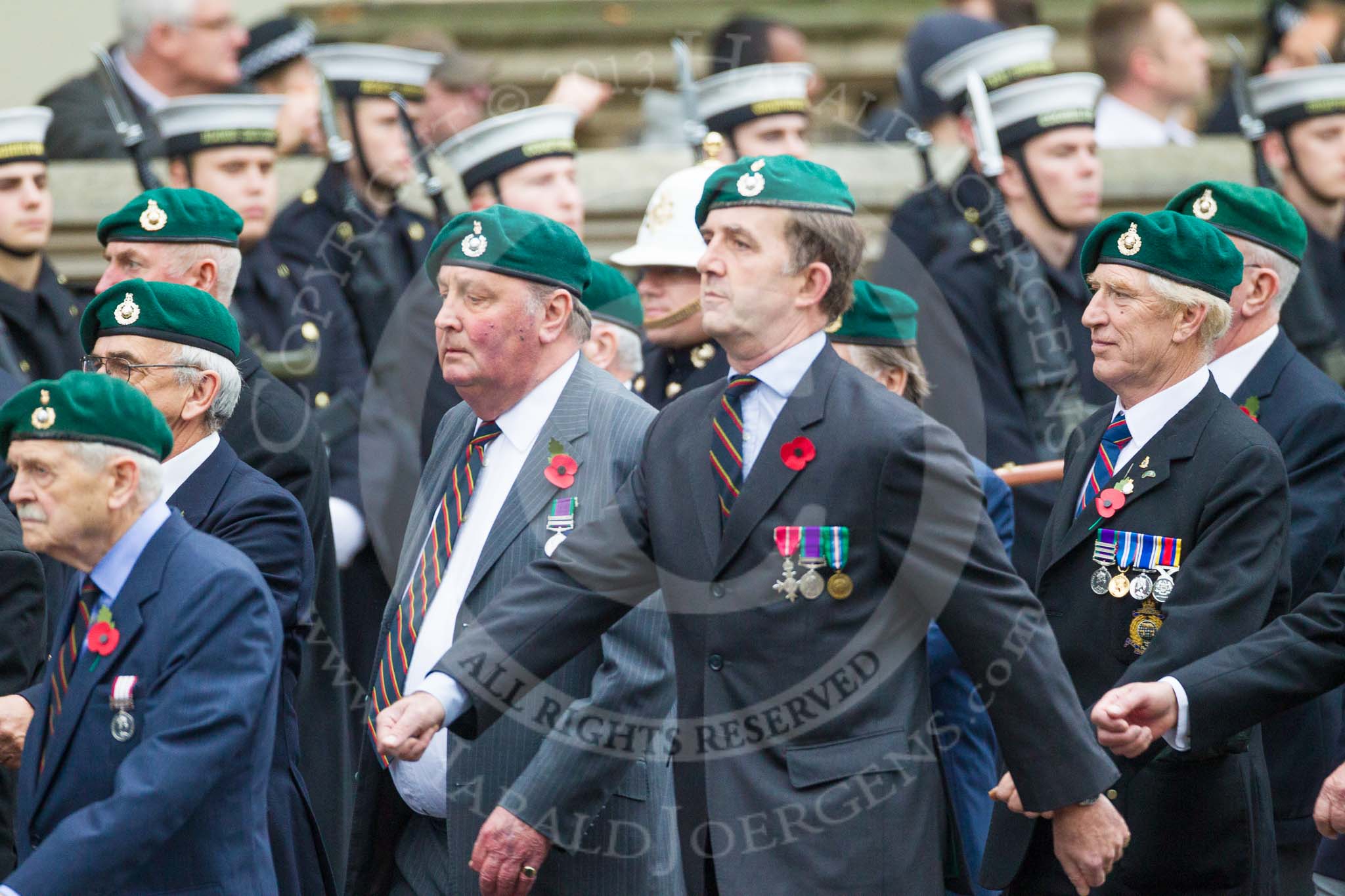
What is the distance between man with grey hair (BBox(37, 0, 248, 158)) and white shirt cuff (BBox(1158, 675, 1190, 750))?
5.45 m

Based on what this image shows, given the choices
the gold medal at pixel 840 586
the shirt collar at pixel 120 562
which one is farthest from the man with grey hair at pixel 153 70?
the gold medal at pixel 840 586

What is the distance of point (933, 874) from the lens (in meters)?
4.24

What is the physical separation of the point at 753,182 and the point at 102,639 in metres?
1.66

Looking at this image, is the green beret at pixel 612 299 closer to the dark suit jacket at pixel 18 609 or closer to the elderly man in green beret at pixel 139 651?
the dark suit jacket at pixel 18 609

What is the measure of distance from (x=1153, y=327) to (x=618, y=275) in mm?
2324

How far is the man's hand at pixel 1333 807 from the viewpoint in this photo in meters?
4.64

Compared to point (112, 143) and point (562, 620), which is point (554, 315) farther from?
point (112, 143)

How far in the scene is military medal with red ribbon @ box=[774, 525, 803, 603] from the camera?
4203 mm

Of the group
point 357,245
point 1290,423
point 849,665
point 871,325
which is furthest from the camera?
point 357,245

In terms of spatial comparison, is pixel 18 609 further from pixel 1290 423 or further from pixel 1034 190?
pixel 1034 190

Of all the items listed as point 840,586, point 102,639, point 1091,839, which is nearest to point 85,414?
point 102,639

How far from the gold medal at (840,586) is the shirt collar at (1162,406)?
1058mm

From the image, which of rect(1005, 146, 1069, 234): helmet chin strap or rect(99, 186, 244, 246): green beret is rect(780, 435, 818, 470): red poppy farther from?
rect(1005, 146, 1069, 234): helmet chin strap

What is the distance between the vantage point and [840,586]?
4199 mm
